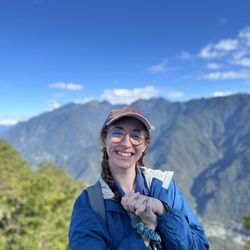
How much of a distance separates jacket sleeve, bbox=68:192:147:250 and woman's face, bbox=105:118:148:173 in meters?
0.39

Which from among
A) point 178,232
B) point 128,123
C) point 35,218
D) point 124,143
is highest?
point 128,123

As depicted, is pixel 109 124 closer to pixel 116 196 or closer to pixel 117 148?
pixel 117 148

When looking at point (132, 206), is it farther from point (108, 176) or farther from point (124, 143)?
point (124, 143)

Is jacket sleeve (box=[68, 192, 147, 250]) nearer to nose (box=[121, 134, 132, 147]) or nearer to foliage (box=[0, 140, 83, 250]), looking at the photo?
nose (box=[121, 134, 132, 147])

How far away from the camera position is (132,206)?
2.44 m

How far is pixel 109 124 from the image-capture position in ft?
9.24

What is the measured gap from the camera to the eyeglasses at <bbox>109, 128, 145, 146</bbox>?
2809 mm

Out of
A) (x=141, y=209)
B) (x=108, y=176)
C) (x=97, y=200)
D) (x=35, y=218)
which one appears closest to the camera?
(x=141, y=209)

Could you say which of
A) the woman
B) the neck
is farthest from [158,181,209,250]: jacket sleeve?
the neck

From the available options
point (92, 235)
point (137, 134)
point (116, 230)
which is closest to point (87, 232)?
point (92, 235)

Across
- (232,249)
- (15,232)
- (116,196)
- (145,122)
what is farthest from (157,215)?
(232,249)

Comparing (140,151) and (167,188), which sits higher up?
(140,151)

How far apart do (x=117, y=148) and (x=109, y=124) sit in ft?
0.55

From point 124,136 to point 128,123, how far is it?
0.09 metres
